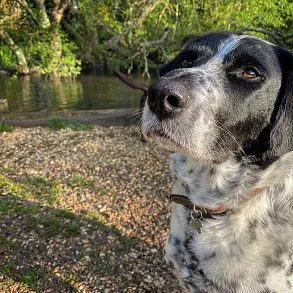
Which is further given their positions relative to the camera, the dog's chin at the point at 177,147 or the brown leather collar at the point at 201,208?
the brown leather collar at the point at 201,208

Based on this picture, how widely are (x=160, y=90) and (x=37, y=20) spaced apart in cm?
1169

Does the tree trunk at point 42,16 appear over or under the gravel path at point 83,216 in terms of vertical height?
over

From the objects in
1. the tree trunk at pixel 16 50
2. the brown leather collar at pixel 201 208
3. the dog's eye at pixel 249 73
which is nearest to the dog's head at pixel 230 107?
the dog's eye at pixel 249 73

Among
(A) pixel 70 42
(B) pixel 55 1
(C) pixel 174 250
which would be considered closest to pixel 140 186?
(C) pixel 174 250

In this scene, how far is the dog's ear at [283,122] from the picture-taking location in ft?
6.07

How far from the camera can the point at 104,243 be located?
10.8 feet

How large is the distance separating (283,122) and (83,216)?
2.48 m

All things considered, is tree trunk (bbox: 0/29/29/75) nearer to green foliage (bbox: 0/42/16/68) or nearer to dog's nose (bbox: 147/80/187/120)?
green foliage (bbox: 0/42/16/68)

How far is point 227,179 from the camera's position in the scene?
209 centimetres

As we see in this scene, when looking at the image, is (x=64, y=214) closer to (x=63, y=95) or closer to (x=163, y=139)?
(x=163, y=139)

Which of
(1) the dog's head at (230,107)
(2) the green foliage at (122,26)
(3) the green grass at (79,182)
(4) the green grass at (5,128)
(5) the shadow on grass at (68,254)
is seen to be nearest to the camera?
(1) the dog's head at (230,107)

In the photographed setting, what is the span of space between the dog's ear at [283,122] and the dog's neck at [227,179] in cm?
10

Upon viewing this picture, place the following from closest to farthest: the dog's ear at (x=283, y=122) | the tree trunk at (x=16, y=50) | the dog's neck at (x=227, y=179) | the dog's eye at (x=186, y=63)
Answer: the dog's ear at (x=283, y=122) < the dog's neck at (x=227, y=179) < the dog's eye at (x=186, y=63) < the tree trunk at (x=16, y=50)

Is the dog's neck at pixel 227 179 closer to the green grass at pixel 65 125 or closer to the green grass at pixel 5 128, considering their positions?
the green grass at pixel 65 125
